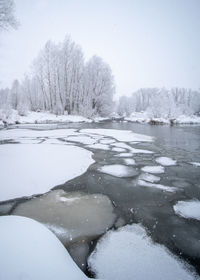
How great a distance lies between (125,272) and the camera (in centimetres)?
116

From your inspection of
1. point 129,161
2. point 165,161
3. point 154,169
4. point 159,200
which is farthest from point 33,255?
point 165,161

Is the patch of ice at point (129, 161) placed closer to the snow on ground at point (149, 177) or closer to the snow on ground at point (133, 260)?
the snow on ground at point (149, 177)

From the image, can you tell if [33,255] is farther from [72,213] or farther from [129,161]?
[129,161]

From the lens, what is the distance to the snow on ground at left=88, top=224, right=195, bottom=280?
3.76 ft

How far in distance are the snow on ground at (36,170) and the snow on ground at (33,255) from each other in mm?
866

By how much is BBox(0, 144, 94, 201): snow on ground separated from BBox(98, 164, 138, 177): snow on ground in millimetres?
445

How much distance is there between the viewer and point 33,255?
3.96 ft

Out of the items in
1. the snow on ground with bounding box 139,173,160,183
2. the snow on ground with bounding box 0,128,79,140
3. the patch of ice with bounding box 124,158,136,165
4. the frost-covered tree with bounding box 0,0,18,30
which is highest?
the frost-covered tree with bounding box 0,0,18,30

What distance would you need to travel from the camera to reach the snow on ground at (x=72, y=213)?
1.56m

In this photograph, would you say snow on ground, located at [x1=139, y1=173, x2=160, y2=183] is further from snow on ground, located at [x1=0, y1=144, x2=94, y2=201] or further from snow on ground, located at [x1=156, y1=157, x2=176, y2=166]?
snow on ground, located at [x1=0, y1=144, x2=94, y2=201]

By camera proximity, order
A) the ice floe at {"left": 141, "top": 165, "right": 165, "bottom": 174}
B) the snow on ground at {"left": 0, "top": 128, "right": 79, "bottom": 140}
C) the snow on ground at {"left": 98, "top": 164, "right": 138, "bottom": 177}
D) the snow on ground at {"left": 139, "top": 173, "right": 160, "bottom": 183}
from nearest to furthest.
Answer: the snow on ground at {"left": 139, "top": 173, "right": 160, "bottom": 183}, the snow on ground at {"left": 98, "top": 164, "right": 138, "bottom": 177}, the ice floe at {"left": 141, "top": 165, "right": 165, "bottom": 174}, the snow on ground at {"left": 0, "top": 128, "right": 79, "bottom": 140}

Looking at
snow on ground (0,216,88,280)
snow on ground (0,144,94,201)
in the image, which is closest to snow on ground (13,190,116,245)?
snow on ground (0,216,88,280)

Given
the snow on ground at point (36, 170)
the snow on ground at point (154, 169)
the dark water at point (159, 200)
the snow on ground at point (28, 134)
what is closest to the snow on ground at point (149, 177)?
the dark water at point (159, 200)

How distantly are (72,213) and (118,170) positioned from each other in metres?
1.62
